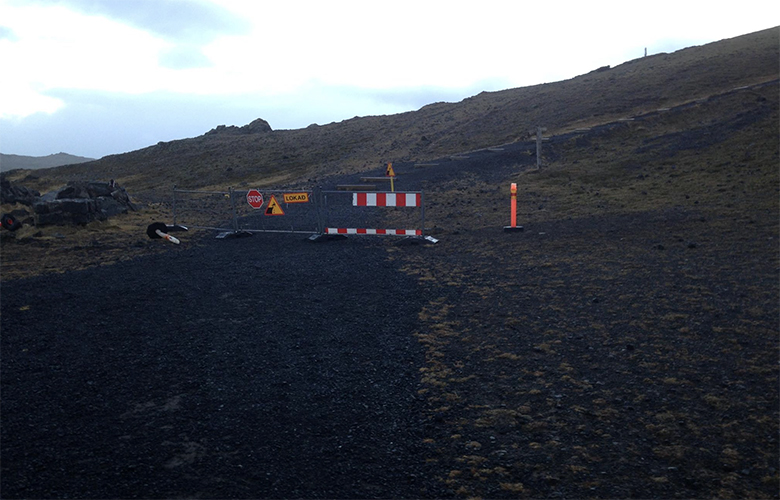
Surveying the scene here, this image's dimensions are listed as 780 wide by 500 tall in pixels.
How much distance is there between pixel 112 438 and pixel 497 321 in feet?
15.3

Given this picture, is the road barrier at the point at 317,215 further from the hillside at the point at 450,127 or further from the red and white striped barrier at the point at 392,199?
the hillside at the point at 450,127

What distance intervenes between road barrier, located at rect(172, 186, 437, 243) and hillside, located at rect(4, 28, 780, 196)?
15522 millimetres

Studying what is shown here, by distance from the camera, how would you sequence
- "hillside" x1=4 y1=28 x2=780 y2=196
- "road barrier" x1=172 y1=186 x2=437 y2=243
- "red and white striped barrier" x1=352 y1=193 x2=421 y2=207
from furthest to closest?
"hillside" x1=4 y1=28 x2=780 y2=196
"road barrier" x1=172 y1=186 x2=437 y2=243
"red and white striped barrier" x1=352 y1=193 x2=421 y2=207

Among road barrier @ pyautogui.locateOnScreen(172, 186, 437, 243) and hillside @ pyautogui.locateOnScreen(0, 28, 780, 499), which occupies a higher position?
road barrier @ pyautogui.locateOnScreen(172, 186, 437, 243)

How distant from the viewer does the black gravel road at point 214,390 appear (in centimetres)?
391

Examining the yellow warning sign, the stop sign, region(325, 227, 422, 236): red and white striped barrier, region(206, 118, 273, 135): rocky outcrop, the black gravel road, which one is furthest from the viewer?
region(206, 118, 273, 135): rocky outcrop

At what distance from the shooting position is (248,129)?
73.1 m

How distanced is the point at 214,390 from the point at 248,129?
2845 inches

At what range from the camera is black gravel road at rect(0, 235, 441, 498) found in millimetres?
3912

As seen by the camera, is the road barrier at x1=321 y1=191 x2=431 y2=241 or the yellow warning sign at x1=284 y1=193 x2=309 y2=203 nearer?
the road barrier at x1=321 y1=191 x2=431 y2=241

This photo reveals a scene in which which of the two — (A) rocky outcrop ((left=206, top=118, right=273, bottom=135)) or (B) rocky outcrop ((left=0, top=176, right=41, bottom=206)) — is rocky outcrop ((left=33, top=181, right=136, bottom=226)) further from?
(A) rocky outcrop ((left=206, top=118, right=273, bottom=135))

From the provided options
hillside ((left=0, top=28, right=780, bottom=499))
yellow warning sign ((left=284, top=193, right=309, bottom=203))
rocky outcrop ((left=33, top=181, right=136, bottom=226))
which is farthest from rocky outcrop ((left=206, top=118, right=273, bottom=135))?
yellow warning sign ((left=284, top=193, right=309, bottom=203))

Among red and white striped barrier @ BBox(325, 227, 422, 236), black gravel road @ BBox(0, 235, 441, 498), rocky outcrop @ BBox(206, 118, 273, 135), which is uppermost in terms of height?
rocky outcrop @ BBox(206, 118, 273, 135)

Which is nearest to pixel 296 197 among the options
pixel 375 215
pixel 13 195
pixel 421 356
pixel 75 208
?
pixel 375 215
